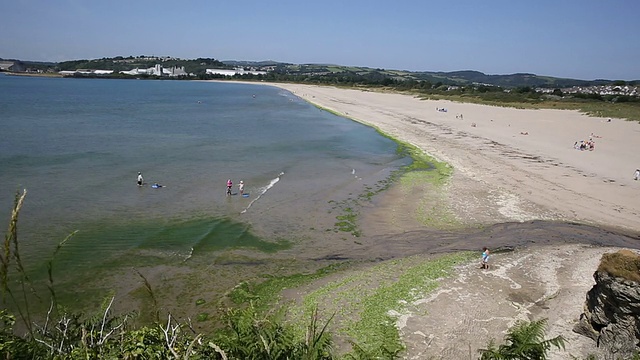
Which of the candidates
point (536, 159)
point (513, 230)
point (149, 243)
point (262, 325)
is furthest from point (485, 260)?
point (536, 159)

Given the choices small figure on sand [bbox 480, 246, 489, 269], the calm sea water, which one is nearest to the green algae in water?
the calm sea water

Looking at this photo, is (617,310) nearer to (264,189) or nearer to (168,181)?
(264,189)

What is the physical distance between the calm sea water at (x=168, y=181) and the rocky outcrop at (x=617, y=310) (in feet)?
37.8

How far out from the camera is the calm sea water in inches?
717

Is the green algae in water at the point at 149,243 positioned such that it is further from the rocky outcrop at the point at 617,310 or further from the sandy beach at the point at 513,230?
the rocky outcrop at the point at 617,310

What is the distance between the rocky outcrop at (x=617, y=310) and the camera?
9.64 metres

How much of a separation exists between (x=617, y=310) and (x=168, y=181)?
24.8 metres

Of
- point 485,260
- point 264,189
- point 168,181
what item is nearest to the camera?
point 485,260

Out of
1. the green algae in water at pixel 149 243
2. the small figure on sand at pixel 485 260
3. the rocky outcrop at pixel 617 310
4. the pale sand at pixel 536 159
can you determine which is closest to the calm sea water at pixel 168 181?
the green algae in water at pixel 149 243

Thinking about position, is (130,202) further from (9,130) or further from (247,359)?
(9,130)

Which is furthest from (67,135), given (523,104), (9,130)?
(523,104)

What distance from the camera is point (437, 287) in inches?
545

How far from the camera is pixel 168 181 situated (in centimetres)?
2836

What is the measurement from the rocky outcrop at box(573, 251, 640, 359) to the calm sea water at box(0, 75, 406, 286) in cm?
1153
